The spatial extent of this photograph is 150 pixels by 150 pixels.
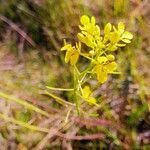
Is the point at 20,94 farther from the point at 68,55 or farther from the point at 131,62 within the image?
the point at 68,55

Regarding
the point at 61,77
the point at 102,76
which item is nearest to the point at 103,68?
the point at 102,76

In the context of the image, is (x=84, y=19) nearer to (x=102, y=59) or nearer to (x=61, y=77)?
(x=102, y=59)

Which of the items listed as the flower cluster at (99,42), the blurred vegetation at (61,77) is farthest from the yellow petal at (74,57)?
the blurred vegetation at (61,77)

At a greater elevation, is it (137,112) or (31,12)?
(31,12)

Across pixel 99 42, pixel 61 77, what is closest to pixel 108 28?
pixel 99 42

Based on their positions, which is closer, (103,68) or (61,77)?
(103,68)

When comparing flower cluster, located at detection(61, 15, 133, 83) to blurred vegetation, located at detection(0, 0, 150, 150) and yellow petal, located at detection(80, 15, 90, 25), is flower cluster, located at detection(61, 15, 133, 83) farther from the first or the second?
blurred vegetation, located at detection(0, 0, 150, 150)

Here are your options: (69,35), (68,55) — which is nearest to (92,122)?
(69,35)

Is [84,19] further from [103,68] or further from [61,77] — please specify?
[61,77]

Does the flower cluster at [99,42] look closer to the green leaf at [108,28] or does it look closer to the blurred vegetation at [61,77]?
the green leaf at [108,28]
